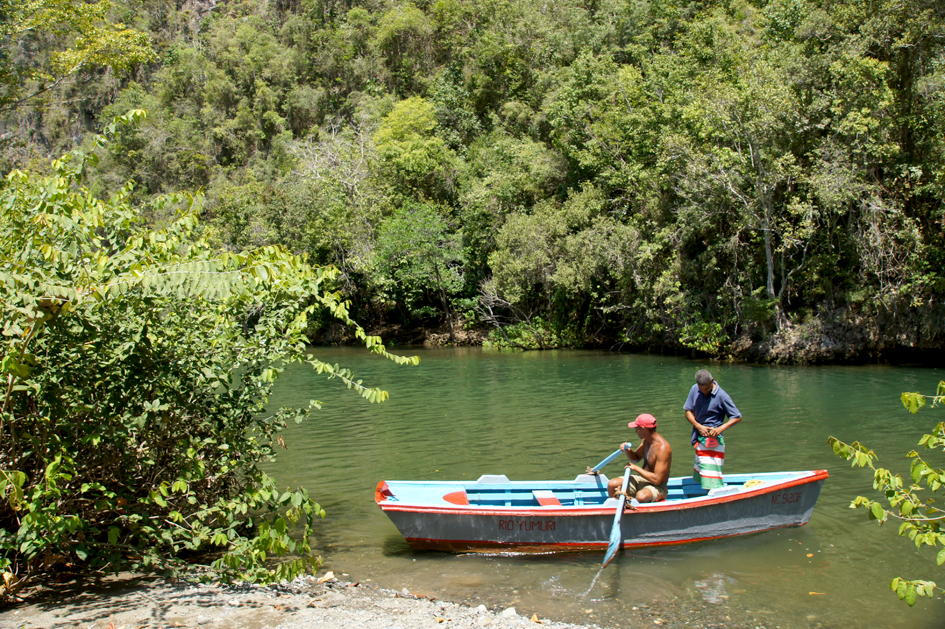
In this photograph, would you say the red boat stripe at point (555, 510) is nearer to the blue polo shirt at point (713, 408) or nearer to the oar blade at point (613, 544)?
the oar blade at point (613, 544)

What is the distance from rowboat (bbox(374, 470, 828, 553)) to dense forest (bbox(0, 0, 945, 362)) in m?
4.00

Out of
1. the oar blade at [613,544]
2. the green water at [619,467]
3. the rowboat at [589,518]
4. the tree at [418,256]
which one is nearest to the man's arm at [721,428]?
the rowboat at [589,518]

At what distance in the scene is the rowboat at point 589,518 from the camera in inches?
293

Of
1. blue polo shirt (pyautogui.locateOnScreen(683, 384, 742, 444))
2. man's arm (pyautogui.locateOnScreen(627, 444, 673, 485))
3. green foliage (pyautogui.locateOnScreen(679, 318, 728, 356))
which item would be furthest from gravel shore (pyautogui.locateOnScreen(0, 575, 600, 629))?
green foliage (pyautogui.locateOnScreen(679, 318, 728, 356))

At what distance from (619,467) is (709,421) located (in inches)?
123

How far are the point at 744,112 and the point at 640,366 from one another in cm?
875

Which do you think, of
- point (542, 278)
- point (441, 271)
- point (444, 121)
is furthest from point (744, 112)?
point (444, 121)

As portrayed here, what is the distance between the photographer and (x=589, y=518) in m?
7.43

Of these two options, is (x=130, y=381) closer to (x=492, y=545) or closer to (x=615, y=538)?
(x=492, y=545)

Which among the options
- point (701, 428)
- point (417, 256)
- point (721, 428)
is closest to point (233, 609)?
point (701, 428)

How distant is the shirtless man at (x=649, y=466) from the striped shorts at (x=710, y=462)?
54cm

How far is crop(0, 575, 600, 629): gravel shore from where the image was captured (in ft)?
16.0

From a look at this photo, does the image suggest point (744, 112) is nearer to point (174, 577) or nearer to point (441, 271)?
point (441, 271)

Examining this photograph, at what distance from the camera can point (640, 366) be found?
76.0ft
